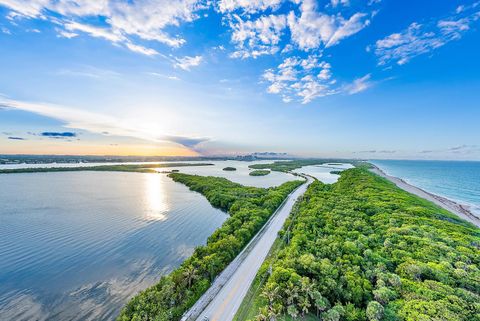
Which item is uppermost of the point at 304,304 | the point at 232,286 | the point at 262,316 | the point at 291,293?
the point at 291,293

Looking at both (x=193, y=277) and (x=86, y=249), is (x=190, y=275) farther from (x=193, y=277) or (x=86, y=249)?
(x=86, y=249)

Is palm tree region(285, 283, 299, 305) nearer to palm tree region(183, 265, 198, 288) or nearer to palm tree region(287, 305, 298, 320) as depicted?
palm tree region(287, 305, 298, 320)

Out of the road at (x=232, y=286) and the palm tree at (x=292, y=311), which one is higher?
the palm tree at (x=292, y=311)

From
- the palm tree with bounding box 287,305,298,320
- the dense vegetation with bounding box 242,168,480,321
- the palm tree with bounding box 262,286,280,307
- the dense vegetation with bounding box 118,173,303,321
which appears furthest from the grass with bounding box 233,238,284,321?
the dense vegetation with bounding box 118,173,303,321

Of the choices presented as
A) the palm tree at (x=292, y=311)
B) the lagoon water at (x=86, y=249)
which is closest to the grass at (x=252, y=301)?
the palm tree at (x=292, y=311)

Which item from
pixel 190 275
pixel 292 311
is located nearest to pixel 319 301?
pixel 292 311

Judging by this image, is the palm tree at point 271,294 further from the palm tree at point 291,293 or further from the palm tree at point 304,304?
the palm tree at point 304,304
